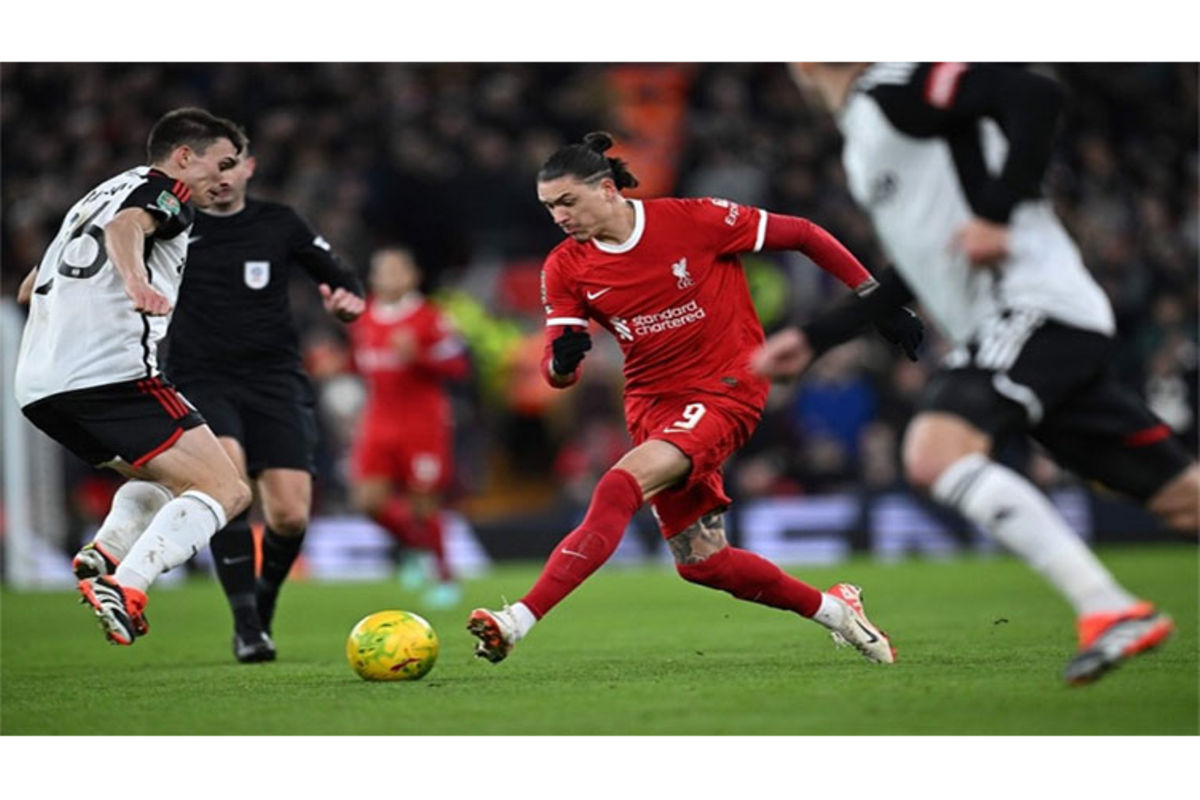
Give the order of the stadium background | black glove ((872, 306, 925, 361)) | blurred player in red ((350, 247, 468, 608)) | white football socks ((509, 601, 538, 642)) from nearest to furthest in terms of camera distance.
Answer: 1. white football socks ((509, 601, 538, 642))
2. black glove ((872, 306, 925, 361))
3. blurred player in red ((350, 247, 468, 608))
4. the stadium background

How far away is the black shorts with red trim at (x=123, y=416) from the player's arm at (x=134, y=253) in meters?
0.45

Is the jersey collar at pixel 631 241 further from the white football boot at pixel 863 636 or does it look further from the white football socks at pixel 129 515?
the white football socks at pixel 129 515

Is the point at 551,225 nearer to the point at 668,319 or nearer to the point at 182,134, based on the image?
the point at 182,134

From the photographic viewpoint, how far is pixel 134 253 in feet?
20.5

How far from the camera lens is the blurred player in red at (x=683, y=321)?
21.6 feet

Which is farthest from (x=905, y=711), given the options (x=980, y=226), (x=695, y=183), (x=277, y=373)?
(x=695, y=183)

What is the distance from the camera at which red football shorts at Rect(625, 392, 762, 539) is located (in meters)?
6.49

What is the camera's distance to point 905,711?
17.6ft

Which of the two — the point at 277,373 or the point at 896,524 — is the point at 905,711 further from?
the point at 896,524

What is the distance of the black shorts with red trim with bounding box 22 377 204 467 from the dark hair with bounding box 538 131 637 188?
170cm

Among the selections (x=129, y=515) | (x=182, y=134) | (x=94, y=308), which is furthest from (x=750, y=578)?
(x=182, y=134)

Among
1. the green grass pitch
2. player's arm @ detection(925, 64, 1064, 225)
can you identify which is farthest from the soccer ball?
player's arm @ detection(925, 64, 1064, 225)

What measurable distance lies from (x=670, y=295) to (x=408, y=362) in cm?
622

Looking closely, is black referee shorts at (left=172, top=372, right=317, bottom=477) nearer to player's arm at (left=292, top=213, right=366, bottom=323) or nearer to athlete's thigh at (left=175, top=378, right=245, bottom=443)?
athlete's thigh at (left=175, top=378, right=245, bottom=443)
